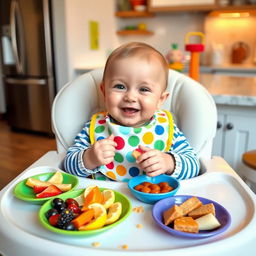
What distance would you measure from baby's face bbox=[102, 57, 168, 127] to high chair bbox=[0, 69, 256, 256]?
17 centimetres

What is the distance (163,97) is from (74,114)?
0.31 meters

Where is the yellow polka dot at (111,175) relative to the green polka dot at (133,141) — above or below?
below

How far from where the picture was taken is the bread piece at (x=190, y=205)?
60 centimetres

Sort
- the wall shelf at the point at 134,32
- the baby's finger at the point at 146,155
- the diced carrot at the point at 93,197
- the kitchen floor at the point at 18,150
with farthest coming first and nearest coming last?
the wall shelf at the point at 134,32
the kitchen floor at the point at 18,150
the baby's finger at the point at 146,155
the diced carrot at the point at 93,197

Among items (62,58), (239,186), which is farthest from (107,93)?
(62,58)

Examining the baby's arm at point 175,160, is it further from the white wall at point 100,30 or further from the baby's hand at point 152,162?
the white wall at point 100,30

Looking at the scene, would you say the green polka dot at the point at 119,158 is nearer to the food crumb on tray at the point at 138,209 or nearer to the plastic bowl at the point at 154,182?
the plastic bowl at the point at 154,182

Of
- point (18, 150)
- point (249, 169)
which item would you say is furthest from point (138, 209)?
point (18, 150)

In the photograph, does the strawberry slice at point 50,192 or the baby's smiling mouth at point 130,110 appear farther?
the baby's smiling mouth at point 130,110

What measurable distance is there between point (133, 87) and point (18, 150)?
2.40m

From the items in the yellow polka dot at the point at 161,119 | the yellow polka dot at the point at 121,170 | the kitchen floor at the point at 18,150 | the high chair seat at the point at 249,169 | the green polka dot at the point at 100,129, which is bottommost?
the kitchen floor at the point at 18,150

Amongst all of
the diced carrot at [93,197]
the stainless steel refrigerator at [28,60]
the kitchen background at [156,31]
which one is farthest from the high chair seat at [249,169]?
the stainless steel refrigerator at [28,60]

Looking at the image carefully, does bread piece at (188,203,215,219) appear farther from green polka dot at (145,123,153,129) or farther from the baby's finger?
green polka dot at (145,123,153,129)

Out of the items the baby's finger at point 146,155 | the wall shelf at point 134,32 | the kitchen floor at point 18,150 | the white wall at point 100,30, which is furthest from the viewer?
the wall shelf at point 134,32
